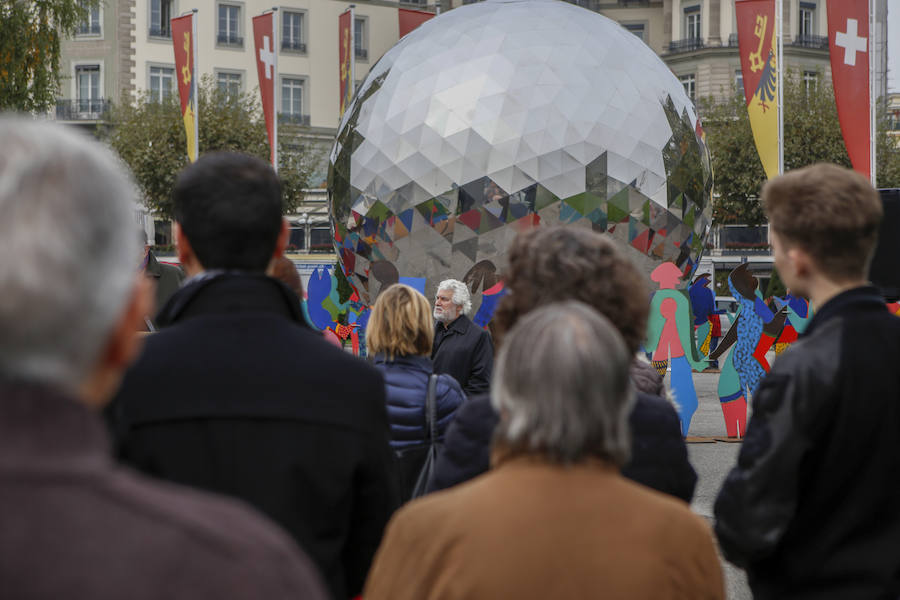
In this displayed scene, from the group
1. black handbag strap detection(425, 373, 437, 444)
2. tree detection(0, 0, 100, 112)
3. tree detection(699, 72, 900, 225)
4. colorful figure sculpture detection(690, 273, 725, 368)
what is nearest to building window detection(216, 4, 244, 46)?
tree detection(699, 72, 900, 225)

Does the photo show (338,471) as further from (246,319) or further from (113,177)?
(113,177)

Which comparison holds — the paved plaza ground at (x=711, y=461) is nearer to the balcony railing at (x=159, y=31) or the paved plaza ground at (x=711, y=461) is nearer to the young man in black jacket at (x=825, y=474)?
the young man in black jacket at (x=825, y=474)

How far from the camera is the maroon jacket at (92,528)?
39.1 inches

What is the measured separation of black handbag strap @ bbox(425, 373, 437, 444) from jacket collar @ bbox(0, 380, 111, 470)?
3.40 metres

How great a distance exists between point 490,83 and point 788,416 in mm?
5976

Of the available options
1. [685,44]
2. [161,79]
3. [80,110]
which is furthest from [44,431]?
[685,44]

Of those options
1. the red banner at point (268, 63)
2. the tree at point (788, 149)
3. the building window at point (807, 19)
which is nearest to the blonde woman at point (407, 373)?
the red banner at point (268, 63)

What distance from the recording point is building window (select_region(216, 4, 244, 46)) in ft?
155

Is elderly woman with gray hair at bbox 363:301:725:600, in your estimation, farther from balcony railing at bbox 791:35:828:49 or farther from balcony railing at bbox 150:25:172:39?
balcony railing at bbox 791:35:828:49

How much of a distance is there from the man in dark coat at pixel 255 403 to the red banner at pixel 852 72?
14.3 m

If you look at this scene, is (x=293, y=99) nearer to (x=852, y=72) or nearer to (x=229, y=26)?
(x=229, y=26)

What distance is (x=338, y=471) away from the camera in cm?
228

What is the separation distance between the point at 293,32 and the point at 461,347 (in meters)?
44.8

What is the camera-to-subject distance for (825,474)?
258 centimetres
